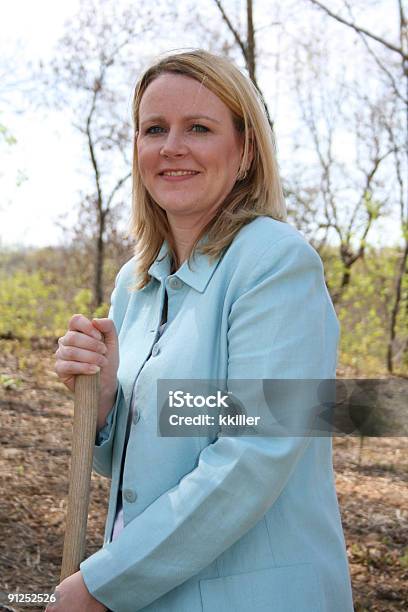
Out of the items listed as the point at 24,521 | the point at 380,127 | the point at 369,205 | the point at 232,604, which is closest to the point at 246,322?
the point at 232,604

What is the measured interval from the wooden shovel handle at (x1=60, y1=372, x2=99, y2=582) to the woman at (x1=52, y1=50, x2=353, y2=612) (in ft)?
0.20

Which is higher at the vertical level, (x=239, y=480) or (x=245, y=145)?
(x=245, y=145)

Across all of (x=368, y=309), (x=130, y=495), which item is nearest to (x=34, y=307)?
(x=368, y=309)

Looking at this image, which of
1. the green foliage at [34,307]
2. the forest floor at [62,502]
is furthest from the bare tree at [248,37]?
the green foliage at [34,307]

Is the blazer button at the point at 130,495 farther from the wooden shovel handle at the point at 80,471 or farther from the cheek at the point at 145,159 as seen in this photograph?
the cheek at the point at 145,159

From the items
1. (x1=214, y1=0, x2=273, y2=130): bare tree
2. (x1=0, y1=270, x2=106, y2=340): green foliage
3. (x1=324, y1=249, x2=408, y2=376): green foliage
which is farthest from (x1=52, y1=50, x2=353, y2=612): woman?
(x1=324, y1=249, x2=408, y2=376): green foliage

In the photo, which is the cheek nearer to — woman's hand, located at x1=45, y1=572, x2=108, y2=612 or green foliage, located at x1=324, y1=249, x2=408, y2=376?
woman's hand, located at x1=45, y1=572, x2=108, y2=612

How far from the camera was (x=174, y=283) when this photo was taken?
5.50ft

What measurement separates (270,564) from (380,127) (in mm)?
9982

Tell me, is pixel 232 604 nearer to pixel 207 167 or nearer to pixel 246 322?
pixel 246 322

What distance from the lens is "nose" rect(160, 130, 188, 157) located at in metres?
1.64

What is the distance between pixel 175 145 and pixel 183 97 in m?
0.11

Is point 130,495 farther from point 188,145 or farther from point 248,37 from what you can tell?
point 248,37

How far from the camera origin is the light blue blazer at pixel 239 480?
Answer: 4.48ft
